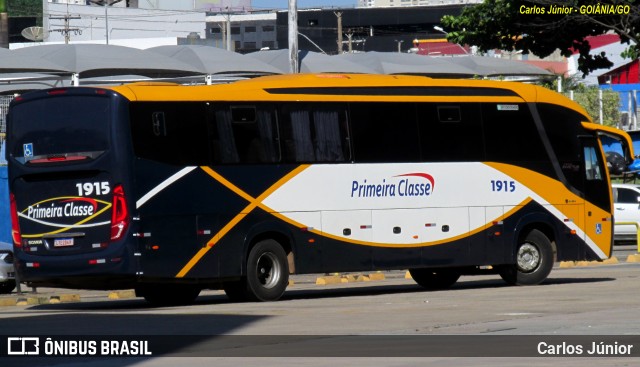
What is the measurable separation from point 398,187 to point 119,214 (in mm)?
5140

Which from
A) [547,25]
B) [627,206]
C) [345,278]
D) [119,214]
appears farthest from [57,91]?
[627,206]

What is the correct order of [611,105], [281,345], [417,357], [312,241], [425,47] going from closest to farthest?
[417,357] < [281,345] < [312,241] < [611,105] < [425,47]

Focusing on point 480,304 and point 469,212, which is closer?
point 480,304

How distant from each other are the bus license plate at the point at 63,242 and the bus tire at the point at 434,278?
7.27 meters

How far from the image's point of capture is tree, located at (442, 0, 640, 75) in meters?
33.8

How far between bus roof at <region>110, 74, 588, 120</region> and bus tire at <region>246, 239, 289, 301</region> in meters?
2.33

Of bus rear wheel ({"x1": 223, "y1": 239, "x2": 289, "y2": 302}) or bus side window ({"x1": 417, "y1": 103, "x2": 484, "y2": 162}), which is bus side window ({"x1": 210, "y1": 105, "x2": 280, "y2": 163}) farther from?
bus side window ({"x1": 417, "y1": 103, "x2": 484, "y2": 162})

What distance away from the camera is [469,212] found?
74.4 feet

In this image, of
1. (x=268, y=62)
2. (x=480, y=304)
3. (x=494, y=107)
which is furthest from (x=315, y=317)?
(x=268, y=62)

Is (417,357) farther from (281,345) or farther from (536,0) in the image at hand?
(536,0)

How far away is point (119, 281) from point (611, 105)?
155ft

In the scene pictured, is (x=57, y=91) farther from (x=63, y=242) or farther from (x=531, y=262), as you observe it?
(x=531, y=262)

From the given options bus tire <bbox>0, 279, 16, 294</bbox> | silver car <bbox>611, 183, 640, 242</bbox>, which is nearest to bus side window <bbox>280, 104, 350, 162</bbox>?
bus tire <bbox>0, 279, 16, 294</bbox>

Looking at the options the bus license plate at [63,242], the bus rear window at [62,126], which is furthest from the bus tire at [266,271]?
the bus rear window at [62,126]
